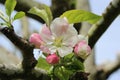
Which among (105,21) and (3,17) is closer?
(3,17)

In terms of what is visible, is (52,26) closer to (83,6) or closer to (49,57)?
(49,57)

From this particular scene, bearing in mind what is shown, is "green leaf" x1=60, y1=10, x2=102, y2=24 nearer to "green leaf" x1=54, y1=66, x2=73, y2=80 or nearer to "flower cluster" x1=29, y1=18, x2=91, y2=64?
"flower cluster" x1=29, y1=18, x2=91, y2=64

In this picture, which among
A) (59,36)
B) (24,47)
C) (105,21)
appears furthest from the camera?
(105,21)

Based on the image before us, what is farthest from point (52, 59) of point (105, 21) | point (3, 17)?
point (105, 21)

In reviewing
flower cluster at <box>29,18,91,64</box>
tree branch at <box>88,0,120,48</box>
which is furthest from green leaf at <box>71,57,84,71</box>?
tree branch at <box>88,0,120,48</box>

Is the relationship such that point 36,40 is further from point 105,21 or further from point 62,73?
point 105,21

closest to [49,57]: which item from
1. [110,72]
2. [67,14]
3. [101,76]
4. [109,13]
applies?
[67,14]

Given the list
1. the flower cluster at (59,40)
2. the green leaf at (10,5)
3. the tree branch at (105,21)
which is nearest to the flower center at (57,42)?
the flower cluster at (59,40)
